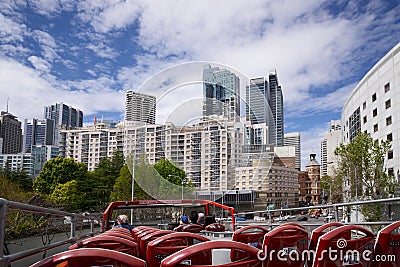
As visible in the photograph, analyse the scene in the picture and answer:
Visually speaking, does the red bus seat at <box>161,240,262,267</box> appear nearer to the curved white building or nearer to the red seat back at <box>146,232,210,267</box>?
the red seat back at <box>146,232,210,267</box>

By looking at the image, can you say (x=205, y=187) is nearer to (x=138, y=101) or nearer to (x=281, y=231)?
(x=138, y=101)

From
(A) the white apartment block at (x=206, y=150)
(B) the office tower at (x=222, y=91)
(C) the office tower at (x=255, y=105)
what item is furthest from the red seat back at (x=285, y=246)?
(C) the office tower at (x=255, y=105)

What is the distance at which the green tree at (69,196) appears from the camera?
181ft

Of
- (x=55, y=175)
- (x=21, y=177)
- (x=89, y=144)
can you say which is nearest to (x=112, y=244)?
(x=55, y=175)

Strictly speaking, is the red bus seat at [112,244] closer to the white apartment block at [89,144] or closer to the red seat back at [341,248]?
the red seat back at [341,248]

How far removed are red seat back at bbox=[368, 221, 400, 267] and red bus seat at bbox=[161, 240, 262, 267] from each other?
1.04 m

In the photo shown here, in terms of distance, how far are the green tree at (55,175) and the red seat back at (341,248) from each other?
6149 cm

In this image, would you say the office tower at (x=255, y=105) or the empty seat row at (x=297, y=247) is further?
the office tower at (x=255, y=105)

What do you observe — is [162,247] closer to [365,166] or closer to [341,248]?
[341,248]

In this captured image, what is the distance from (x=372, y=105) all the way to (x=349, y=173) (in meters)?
13.4

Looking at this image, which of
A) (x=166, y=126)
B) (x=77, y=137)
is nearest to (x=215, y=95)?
(x=166, y=126)

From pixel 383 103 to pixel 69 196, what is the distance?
40.3 meters

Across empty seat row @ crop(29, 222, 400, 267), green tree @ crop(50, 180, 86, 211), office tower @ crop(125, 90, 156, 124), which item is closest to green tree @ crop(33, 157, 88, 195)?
green tree @ crop(50, 180, 86, 211)

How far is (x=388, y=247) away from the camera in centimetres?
291
